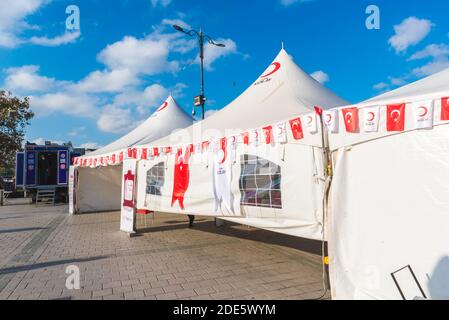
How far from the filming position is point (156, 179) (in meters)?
6.93

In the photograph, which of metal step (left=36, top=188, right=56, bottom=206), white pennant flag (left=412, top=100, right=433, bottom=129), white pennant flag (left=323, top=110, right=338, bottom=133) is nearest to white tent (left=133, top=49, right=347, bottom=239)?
white pennant flag (left=323, top=110, right=338, bottom=133)

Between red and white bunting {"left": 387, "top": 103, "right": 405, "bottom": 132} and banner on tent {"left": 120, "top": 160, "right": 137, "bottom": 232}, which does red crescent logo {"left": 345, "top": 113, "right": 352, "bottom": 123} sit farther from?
banner on tent {"left": 120, "top": 160, "right": 137, "bottom": 232}

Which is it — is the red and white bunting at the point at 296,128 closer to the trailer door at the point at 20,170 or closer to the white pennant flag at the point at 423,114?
the white pennant flag at the point at 423,114

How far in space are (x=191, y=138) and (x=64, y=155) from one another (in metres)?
12.1

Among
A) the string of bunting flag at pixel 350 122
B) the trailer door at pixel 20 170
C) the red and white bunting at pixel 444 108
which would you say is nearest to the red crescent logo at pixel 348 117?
the string of bunting flag at pixel 350 122

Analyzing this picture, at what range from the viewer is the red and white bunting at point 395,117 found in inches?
112

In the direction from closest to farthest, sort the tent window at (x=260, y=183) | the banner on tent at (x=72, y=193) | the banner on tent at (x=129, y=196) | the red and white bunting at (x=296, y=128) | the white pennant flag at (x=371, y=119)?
the white pennant flag at (x=371, y=119) < the red and white bunting at (x=296, y=128) < the tent window at (x=260, y=183) < the banner on tent at (x=129, y=196) < the banner on tent at (x=72, y=193)

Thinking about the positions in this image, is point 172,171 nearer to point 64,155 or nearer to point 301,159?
point 301,159

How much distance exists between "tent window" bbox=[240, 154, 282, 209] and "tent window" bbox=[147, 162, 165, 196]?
2578mm

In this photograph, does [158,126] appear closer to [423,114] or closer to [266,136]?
[266,136]

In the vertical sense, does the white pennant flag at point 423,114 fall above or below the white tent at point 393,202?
above

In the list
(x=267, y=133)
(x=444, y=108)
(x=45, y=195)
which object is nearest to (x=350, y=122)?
(x=444, y=108)

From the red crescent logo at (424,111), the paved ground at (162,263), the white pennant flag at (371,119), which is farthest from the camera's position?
the paved ground at (162,263)

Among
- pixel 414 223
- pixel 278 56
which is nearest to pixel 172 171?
pixel 278 56
